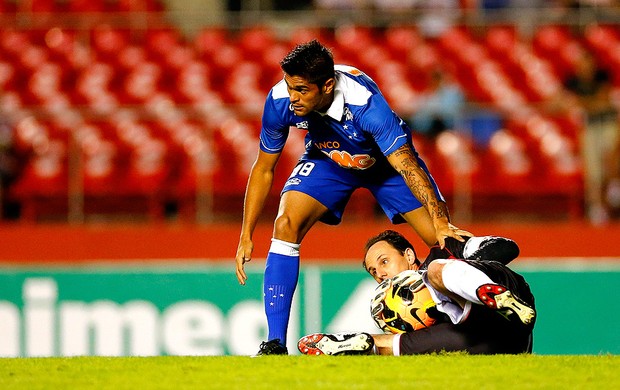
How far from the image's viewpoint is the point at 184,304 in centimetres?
961

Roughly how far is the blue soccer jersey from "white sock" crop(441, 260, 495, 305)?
0.70 m

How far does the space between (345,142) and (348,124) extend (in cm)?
15

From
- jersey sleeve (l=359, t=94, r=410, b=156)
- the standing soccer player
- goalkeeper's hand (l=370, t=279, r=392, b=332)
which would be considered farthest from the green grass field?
jersey sleeve (l=359, t=94, r=410, b=156)

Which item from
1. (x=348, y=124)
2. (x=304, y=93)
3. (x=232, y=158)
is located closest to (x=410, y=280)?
(x=348, y=124)

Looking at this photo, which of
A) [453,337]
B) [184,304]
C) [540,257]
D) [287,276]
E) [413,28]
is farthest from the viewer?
[413,28]

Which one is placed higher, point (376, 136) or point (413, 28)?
point (413, 28)

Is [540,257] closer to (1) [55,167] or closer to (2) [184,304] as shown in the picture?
(2) [184,304]

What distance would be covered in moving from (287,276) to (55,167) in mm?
5002

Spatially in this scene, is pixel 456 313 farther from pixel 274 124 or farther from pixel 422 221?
pixel 274 124

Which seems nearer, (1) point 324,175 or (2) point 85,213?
(1) point 324,175

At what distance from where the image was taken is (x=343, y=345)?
5.83m

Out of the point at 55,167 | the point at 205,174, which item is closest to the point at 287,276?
the point at 205,174

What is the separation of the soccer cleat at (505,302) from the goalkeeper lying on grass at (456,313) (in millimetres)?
25

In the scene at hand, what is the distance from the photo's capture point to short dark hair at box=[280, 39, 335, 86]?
5.80 meters
